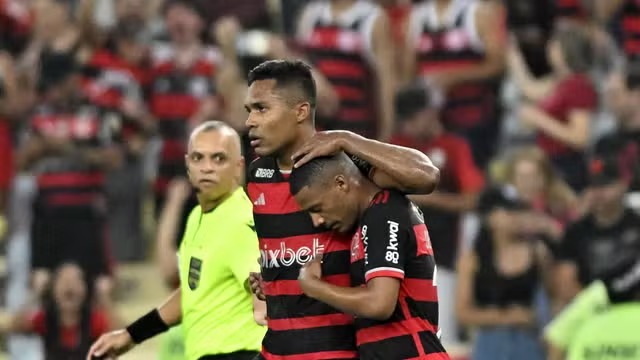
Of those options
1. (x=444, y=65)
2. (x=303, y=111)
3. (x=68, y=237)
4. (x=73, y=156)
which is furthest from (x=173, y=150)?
(x=303, y=111)

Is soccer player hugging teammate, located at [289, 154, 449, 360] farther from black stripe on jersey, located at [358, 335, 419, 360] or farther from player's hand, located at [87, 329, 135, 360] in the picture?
player's hand, located at [87, 329, 135, 360]

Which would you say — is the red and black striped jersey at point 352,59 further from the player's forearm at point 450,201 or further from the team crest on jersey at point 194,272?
the team crest on jersey at point 194,272

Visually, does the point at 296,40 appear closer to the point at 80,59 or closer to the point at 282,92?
the point at 80,59

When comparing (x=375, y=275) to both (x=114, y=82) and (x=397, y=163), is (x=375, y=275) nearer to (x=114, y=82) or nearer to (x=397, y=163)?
(x=397, y=163)

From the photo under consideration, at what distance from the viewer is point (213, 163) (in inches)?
260

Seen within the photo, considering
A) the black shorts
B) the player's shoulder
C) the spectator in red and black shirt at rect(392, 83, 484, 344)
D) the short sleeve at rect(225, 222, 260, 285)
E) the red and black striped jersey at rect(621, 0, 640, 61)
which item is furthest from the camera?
the red and black striped jersey at rect(621, 0, 640, 61)

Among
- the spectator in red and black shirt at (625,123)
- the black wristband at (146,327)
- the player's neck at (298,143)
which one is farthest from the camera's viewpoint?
the spectator in red and black shirt at (625,123)

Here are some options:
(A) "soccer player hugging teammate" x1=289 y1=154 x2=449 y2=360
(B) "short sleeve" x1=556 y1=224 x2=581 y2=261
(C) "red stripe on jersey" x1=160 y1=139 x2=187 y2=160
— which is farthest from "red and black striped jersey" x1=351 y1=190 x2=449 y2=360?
(C) "red stripe on jersey" x1=160 y1=139 x2=187 y2=160

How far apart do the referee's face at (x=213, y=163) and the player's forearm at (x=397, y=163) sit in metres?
1.29

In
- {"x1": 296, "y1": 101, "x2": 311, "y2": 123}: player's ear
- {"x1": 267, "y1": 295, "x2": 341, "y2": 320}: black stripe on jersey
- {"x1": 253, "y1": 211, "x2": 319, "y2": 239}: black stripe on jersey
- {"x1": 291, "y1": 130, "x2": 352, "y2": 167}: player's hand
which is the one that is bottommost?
{"x1": 267, "y1": 295, "x2": 341, "y2": 320}: black stripe on jersey

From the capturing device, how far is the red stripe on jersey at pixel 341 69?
36.6ft

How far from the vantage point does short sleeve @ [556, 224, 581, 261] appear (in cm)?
984

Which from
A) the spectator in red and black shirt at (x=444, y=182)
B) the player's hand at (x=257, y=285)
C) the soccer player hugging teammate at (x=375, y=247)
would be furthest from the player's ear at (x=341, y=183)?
the spectator in red and black shirt at (x=444, y=182)

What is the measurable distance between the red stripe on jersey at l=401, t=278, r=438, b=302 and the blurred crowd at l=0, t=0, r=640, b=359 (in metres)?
3.95
